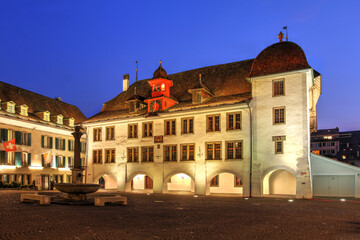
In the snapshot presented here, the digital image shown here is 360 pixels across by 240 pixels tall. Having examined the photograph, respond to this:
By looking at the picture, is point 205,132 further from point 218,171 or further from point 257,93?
point 257,93

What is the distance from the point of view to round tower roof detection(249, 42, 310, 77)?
30734mm

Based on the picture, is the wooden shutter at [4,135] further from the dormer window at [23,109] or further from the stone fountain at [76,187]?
the stone fountain at [76,187]

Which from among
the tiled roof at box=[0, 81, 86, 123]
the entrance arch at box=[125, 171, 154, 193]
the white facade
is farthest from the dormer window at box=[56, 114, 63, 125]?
the entrance arch at box=[125, 171, 154, 193]

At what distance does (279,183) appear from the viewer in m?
33.2

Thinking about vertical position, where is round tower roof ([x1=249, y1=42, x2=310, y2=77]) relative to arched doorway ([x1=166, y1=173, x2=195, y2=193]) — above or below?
above

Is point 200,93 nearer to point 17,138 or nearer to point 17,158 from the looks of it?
point 17,138

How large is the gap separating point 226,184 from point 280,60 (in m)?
12.9

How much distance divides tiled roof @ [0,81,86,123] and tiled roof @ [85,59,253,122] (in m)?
10.5

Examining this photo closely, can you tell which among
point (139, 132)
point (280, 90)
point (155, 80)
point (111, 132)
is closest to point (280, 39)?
point (280, 90)

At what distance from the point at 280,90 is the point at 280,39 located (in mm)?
5482

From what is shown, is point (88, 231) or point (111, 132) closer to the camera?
point (88, 231)

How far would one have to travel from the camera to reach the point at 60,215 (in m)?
14.5

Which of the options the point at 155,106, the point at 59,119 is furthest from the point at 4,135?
the point at 155,106

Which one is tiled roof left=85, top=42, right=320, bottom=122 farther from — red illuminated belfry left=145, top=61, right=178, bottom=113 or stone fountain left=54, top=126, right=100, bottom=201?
stone fountain left=54, top=126, right=100, bottom=201
